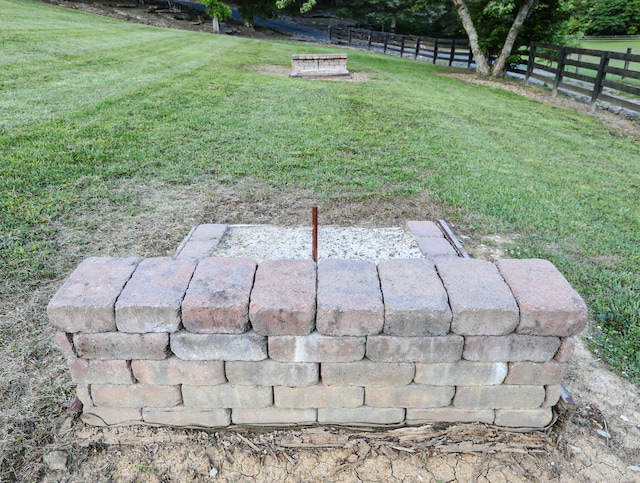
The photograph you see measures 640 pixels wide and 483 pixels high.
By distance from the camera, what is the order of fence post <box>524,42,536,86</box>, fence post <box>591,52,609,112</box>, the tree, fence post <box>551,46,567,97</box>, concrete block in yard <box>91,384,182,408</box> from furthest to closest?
the tree → fence post <box>524,42,536,86</box> → fence post <box>551,46,567,97</box> → fence post <box>591,52,609,112</box> → concrete block in yard <box>91,384,182,408</box>

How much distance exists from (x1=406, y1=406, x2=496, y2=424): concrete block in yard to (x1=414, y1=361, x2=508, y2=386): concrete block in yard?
0.19 metres

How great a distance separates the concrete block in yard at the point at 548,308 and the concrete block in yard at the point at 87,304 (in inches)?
74.6

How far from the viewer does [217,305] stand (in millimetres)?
2010

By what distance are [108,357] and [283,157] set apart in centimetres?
433

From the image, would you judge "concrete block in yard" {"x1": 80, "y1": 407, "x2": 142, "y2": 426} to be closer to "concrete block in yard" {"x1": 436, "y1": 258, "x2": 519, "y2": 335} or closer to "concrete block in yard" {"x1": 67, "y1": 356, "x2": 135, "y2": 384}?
"concrete block in yard" {"x1": 67, "y1": 356, "x2": 135, "y2": 384}

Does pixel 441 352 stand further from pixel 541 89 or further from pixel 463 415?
pixel 541 89

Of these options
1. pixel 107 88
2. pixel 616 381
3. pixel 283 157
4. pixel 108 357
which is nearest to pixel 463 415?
pixel 616 381

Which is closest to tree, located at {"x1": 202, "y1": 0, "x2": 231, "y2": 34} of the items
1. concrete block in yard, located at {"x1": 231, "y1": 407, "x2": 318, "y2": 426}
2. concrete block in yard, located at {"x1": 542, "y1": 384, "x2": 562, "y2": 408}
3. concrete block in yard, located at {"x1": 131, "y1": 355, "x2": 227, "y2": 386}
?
concrete block in yard, located at {"x1": 131, "y1": 355, "x2": 227, "y2": 386}

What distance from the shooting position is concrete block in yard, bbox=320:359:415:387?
2170mm

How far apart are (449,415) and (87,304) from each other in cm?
187

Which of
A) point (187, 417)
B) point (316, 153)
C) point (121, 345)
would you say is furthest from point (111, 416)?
point (316, 153)

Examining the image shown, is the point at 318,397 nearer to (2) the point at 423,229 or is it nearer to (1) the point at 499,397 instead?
(1) the point at 499,397

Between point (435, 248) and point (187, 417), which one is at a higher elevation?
point (435, 248)

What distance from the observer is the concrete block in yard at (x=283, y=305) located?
2.01 m
